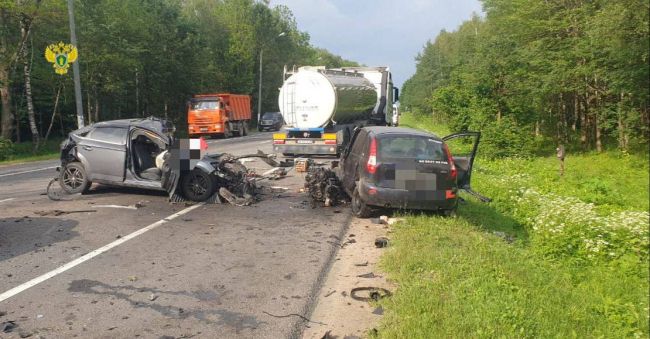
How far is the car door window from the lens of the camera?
410 inches

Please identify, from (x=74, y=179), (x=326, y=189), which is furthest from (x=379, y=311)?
(x=74, y=179)

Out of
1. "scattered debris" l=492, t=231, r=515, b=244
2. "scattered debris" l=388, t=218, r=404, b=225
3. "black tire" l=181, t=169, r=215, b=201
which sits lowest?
"scattered debris" l=492, t=231, r=515, b=244

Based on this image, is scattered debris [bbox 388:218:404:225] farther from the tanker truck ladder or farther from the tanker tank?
the tanker truck ladder

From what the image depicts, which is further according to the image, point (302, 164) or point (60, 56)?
point (60, 56)

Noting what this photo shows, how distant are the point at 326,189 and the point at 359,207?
1.27m

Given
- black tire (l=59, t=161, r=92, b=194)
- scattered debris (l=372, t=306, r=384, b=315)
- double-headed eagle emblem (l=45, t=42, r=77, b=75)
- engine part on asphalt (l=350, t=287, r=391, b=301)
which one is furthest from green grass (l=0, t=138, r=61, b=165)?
scattered debris (l=372, t=306, r=384, b=315)

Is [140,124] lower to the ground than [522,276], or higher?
higher

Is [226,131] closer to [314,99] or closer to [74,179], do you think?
[314,99]

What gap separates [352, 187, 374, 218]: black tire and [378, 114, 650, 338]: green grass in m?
0.88

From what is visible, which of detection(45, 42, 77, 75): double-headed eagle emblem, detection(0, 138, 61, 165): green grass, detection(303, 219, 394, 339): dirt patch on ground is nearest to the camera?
detection(303, 219, 394, 339): dirt patch on ground

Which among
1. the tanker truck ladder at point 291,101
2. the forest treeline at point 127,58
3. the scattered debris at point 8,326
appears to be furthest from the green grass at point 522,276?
the forest treeline at point 127,58

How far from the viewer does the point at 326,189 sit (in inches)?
399

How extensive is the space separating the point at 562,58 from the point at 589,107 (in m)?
1.93

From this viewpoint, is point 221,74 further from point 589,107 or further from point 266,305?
point 266,305
